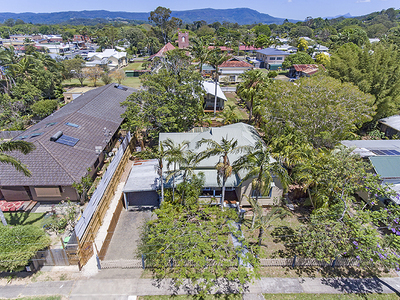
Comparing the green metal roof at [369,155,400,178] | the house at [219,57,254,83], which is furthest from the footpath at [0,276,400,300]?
the house at [219,57,254,83]

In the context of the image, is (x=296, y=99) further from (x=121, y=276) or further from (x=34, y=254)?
(x=34, y=254)

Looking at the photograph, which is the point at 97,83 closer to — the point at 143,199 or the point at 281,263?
the point at 143,199

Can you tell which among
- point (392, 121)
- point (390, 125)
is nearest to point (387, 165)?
point (390, 125)

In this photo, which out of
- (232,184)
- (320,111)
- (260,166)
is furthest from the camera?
A: (320,111)

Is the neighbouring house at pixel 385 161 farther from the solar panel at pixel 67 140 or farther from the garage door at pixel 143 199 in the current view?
the solar panel at pixel 67 140

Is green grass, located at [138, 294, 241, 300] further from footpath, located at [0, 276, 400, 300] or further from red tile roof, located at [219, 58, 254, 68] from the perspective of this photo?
red tile roof, located at [219, 58, 254, 68]

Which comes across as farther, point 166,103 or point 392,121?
point 392,121

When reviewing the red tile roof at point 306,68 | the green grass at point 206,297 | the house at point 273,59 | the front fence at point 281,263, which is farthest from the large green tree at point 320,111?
the house at point 273,59
